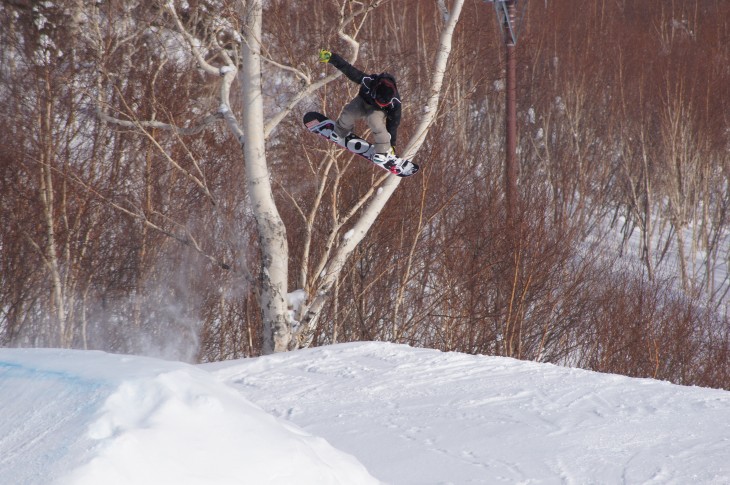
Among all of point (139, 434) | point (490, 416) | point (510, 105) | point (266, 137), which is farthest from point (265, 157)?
point (139, 434)

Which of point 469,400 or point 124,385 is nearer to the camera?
point 124,385

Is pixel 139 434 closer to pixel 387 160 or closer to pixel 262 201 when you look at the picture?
pixel 387 160

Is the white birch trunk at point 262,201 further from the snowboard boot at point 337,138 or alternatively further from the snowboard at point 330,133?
the snowboard boot at point 337,138

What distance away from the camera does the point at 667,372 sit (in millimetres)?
14320

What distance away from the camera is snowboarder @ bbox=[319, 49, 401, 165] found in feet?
22.3

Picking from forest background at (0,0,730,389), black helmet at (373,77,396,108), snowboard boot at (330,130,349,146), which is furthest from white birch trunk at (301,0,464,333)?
black helmet at (373,77,396,108)

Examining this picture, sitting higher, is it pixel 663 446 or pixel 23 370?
pixel 23 370

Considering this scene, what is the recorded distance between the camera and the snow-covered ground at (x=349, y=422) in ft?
8.82

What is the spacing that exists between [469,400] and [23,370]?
10.3 feet

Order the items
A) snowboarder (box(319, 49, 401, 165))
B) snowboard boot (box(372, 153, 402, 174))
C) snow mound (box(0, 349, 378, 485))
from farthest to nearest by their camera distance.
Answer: snowboard boot (box(372, 153, 402, 174)) < snowboarder (box(319, 49, 401, 165)) < snow mound (box(0, 349, 378, 485))

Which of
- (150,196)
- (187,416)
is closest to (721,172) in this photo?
(150,196)

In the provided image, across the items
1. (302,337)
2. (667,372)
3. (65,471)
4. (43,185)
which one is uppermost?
(43,185)

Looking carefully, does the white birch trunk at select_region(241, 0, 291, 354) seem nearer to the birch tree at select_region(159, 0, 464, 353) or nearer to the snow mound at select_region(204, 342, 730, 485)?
the birch tree at select_region(159, 0, 464, 353)

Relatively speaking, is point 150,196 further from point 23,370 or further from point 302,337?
point 23,370
